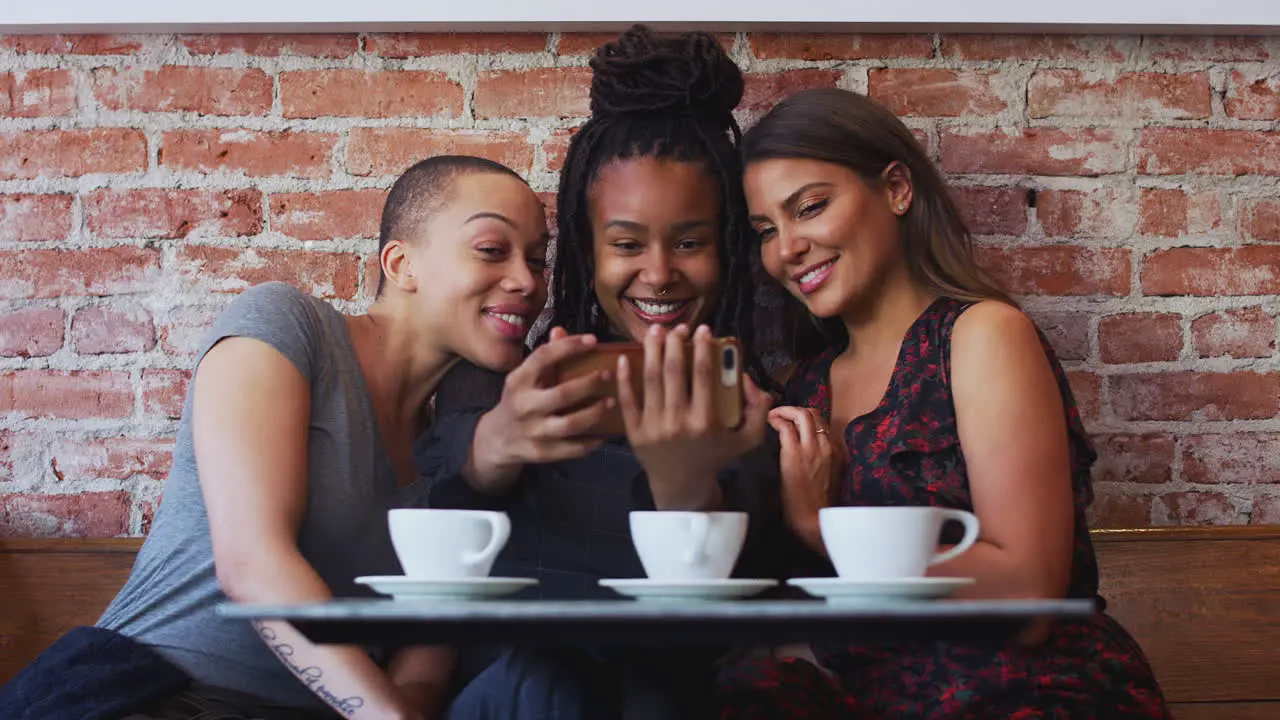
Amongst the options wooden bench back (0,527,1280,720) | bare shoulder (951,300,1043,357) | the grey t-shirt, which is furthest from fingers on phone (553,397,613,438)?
wooden bench back (0,527,1280,720)

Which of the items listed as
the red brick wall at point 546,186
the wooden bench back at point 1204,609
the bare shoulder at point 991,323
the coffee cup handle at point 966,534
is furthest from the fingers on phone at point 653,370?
the wooden bench back at point 1204,609

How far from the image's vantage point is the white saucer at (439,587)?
818mm

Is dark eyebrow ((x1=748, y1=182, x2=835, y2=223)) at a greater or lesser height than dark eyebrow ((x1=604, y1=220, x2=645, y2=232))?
greater

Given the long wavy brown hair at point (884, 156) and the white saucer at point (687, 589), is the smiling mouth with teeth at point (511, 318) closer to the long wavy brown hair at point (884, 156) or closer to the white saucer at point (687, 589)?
the long wavy brown hair at point (884, 156)

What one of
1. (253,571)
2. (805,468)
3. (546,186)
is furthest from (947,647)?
(546,186)

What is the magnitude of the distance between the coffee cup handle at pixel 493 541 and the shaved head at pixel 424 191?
24.7 inches

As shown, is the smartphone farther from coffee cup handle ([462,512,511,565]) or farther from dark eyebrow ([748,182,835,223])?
dark eyebrow ([748,182,835,223])

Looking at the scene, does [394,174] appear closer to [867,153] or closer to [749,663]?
[867,153]

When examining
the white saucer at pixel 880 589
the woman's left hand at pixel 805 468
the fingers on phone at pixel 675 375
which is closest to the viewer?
the white saucer at pixel 880 589

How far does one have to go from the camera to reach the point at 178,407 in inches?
60.7

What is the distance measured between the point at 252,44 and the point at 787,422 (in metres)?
0.88

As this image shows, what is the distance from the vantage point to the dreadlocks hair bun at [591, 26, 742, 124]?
144 cm

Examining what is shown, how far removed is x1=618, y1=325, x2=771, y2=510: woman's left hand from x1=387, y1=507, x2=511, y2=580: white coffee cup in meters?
0.23

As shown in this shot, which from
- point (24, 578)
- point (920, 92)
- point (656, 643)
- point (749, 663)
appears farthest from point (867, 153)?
point (24, 578)
